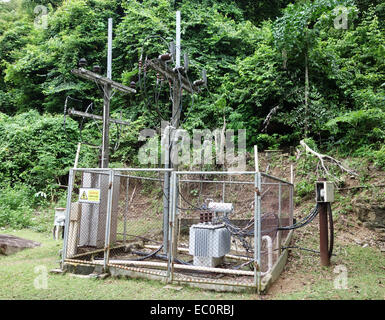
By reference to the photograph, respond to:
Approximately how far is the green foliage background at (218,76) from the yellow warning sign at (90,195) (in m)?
2.94

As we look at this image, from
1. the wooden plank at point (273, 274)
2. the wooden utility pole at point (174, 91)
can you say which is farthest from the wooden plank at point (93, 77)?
the wooden plank at point (273, 274)

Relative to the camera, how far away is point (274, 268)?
15.1 feet

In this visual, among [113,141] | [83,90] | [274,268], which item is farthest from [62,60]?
[274,268]

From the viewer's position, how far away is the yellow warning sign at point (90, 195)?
17.6 feet

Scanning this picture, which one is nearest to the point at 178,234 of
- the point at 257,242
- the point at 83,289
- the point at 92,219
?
the point at 92,219

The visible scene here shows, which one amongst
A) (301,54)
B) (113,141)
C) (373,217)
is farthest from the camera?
(113,141)

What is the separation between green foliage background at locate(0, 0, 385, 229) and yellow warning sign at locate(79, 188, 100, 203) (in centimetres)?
294

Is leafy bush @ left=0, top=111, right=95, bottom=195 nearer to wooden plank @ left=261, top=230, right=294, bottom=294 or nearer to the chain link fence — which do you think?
the chain link fence

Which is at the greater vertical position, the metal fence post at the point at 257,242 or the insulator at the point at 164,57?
the insulator at the point at 164,57

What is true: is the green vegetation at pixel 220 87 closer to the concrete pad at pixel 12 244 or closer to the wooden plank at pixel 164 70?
the concrete pad at pixel 12 244

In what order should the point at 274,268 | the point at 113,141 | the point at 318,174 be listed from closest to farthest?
1. the point at 274,268
2. the point at 318,174
3. the point at 113,141

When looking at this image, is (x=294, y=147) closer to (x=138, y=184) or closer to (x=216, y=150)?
(x=216, y=150)

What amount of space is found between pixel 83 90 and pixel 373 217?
565 inches

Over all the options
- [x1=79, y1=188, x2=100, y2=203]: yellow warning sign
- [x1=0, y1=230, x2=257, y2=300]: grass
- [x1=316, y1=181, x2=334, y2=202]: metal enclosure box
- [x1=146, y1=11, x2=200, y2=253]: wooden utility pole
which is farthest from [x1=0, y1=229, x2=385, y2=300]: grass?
[x1=146, y1=11, x2=200, y2=253]: wooden utility pole
